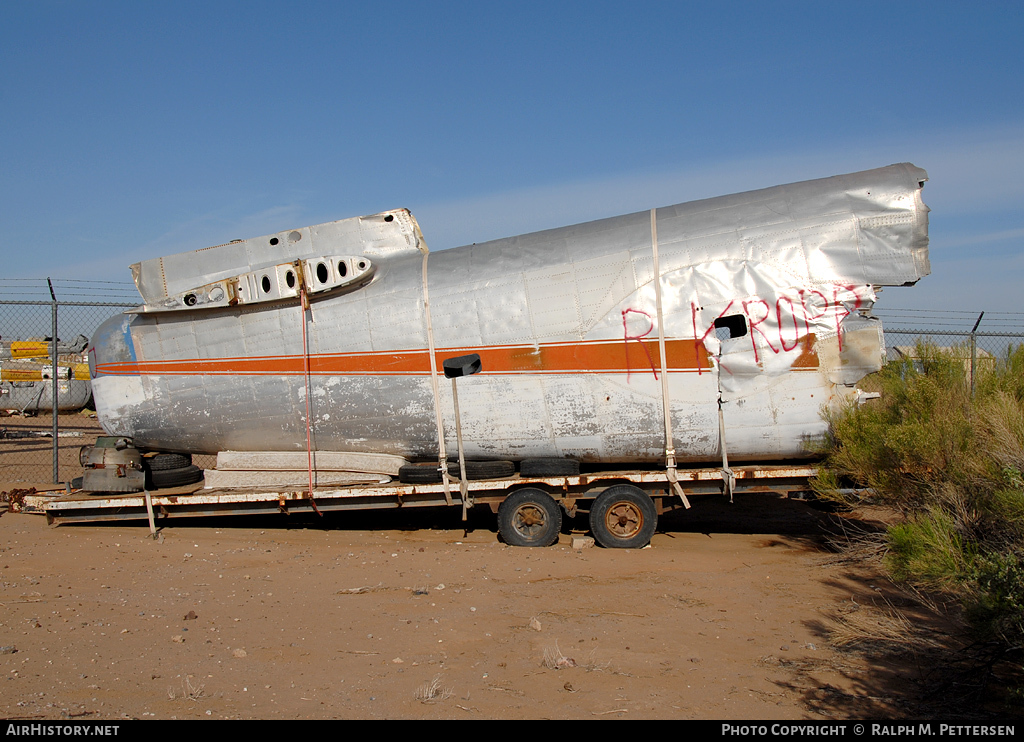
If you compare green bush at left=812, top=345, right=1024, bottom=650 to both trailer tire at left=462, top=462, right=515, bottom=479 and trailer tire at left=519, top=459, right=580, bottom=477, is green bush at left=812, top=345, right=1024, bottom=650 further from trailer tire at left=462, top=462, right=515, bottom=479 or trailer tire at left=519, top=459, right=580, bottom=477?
trailer tire at left=462, top=462, right=515, bottom=479

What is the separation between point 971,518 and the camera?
6.95 metres

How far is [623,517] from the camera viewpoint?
9375mm

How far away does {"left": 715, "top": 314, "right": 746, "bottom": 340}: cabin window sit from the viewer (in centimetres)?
903

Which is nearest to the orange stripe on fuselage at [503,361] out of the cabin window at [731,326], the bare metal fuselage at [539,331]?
the bare metal fuselage at [539,331]

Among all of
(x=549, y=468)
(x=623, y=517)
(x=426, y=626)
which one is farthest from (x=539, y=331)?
(x=426, y=626)

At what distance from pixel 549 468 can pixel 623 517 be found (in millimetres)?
1142

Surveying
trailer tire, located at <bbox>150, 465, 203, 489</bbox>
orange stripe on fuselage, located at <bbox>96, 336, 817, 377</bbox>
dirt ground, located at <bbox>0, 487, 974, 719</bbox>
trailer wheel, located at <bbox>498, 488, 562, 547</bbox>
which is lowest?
dirt ground, located at <bbox>0, 487, 974, 719</bbox>

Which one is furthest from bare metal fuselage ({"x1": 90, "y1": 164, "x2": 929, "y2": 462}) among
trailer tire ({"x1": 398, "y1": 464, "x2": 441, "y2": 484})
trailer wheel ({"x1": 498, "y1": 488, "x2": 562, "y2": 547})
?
trailer wheel ({"x1": 498, "y1": 488, "x2": 562, "y2": 547})

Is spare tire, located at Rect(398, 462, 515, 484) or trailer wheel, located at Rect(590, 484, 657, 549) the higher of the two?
spare tire, located at Rect(398, 462, 515, 484)

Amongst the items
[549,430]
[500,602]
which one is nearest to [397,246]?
[549,430]

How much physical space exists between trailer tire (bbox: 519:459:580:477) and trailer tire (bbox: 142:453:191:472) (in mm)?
5115

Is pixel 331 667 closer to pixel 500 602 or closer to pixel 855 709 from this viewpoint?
pixel 500 602

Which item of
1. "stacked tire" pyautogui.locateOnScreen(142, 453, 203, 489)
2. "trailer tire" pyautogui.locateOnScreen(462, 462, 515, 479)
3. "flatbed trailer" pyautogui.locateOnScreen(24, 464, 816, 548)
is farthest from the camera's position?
"stacked tire" pyautogui.locateOnScreen(142, 453, 203, 489)

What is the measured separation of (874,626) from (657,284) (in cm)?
455
